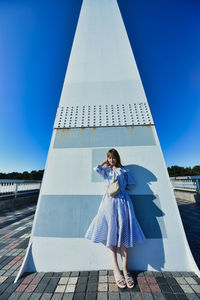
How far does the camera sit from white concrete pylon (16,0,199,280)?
5.42 feet

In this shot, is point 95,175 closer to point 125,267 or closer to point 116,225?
point 116,225

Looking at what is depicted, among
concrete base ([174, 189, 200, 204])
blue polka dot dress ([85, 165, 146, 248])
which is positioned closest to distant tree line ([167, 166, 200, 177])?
concrete base ([174, 189, 200, 204])

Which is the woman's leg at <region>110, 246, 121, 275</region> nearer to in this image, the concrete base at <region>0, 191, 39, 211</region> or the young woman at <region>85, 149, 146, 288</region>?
the young woman at <region>85, 149, 146, 288</region>

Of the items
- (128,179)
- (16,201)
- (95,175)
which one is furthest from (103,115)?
(16,201)

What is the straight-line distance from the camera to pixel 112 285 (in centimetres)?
138

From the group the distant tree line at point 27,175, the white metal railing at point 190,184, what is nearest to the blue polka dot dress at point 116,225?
the white metal railing at point 190,184

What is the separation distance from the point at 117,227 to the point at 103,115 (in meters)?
1.95

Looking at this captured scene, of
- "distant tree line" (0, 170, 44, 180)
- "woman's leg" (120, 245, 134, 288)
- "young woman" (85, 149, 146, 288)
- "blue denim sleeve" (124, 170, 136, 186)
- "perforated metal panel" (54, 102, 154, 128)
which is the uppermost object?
"distant tree line" (0, 170, 44, 180)

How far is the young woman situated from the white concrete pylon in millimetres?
208

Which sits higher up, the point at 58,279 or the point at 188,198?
the point at 188,198

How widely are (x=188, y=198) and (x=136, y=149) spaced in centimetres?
660

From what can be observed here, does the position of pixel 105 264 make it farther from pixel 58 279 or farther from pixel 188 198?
pixel 188 198

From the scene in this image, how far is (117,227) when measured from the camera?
1.50 m

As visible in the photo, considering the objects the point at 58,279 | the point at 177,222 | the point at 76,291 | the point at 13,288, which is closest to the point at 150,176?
the point at 177,222
